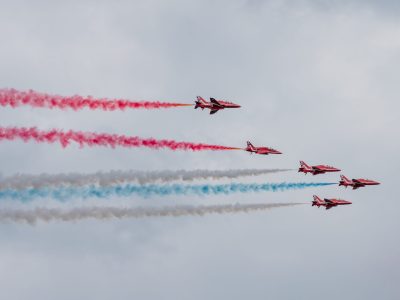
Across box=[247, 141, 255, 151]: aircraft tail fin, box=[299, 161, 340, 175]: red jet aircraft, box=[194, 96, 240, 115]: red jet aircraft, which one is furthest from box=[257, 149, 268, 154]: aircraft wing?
box=[194, 96, 240, 115]: red jet aircraft

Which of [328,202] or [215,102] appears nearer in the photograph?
[215,102]

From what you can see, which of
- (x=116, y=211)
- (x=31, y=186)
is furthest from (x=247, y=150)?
(x=31, y=186)

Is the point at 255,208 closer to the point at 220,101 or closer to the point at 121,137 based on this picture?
the point at 220,101

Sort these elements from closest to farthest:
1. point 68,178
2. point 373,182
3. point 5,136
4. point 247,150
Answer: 1. point 5,136
2. point 68,178
3. point 247,150
4. point 373,182

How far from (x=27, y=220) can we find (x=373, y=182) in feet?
220

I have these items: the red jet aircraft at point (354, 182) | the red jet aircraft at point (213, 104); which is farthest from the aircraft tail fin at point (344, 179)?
the red jet aircraft at point (213, 104)

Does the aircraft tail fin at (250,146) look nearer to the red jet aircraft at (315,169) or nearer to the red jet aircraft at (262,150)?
the red jet aircraft at (262,150)

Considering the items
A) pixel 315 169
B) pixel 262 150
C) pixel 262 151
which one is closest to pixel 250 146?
pixel 262 150

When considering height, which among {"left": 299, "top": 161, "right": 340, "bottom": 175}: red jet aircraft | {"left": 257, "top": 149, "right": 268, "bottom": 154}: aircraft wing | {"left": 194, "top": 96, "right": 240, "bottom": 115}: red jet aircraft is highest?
{"left": 194, "top": 96, "right": 240, "bottom": 115}: red jet aircraft

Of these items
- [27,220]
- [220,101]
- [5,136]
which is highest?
[220,101]

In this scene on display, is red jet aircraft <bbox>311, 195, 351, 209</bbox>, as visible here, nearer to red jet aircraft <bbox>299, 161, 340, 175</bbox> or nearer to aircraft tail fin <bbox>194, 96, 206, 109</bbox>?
red jet aircraft <bbox>299, 161, 340, 175</bbox>

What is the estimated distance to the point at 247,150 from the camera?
504ft

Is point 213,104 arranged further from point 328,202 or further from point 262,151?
point 328,202

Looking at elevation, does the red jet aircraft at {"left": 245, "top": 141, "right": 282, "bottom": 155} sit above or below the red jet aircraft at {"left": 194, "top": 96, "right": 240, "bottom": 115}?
below
